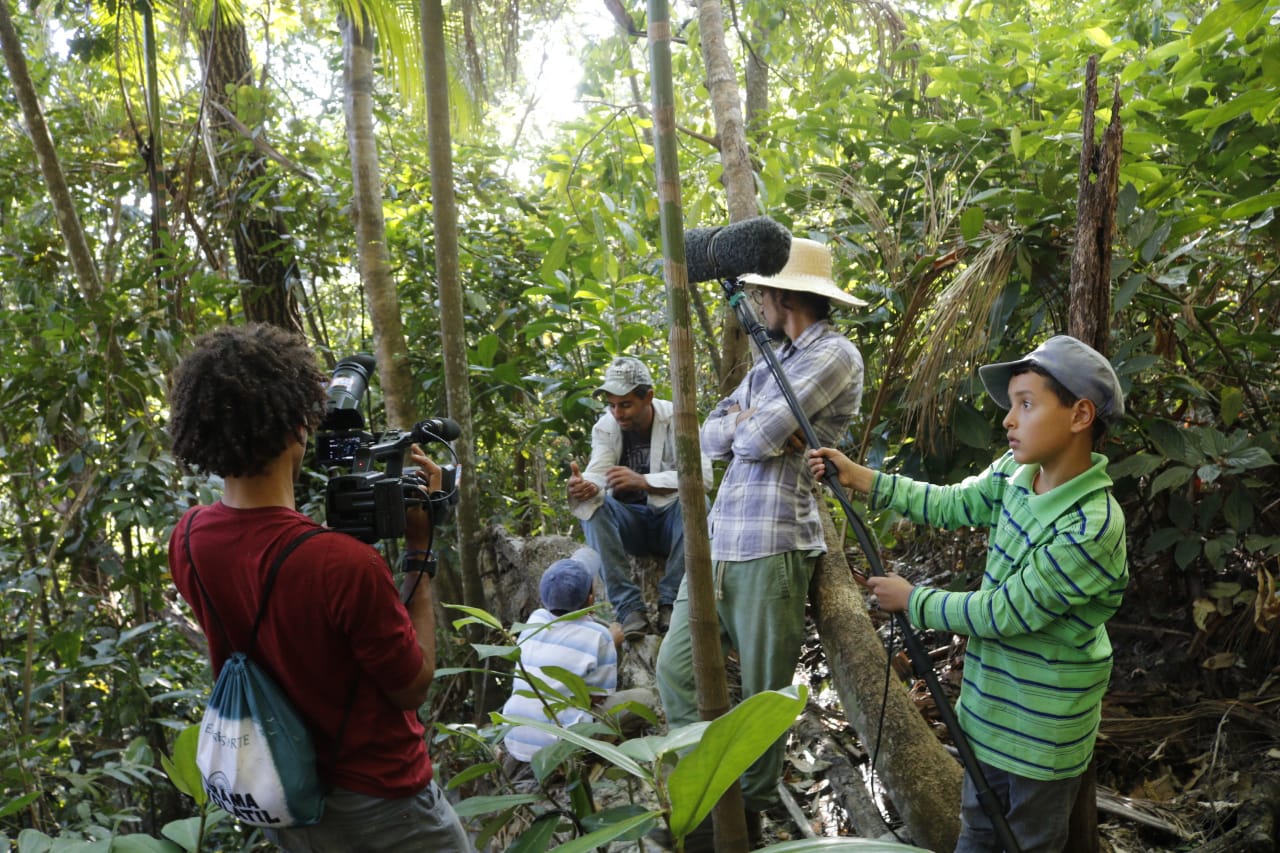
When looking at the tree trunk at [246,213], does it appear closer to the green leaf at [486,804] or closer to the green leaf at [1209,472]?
the green leaf at [486,804]

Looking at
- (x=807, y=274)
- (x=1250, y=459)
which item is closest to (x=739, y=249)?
(x=807, y=274)

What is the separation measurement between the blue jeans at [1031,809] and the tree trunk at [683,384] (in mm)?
719

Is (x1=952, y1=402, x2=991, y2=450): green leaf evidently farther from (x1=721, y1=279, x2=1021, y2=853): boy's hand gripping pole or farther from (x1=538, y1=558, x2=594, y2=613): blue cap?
(x1=538, y1=558, x2=594, y2=613): blue cap

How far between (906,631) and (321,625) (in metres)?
1.37

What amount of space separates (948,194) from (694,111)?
4384 mm

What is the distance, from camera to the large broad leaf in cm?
101

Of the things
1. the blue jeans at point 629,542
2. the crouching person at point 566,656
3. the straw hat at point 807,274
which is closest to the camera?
the straw hat at point 807,274

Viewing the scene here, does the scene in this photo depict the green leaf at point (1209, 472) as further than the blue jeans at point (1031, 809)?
Yes

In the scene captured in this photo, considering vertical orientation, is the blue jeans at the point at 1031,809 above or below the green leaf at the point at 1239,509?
below

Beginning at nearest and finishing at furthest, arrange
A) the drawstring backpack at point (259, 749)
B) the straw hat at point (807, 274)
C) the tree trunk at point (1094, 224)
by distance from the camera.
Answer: the drawstring backpack at point (259, 749) < the tree trunk at point (1094, 224) < the straw hat at point (807, 274)

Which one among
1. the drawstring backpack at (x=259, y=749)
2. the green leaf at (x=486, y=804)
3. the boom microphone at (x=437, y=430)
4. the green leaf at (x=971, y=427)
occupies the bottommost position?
the green leaf at (x=486, y=804)

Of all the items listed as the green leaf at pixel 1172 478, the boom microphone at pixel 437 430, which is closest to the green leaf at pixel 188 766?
the boom microphone at pixel 437 430

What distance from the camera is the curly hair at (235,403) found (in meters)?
1.64

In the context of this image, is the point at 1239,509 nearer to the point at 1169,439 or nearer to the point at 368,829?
the point at 1169,439
